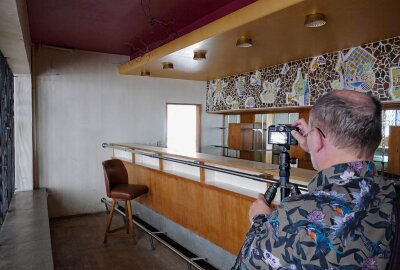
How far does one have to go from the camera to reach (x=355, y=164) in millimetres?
855

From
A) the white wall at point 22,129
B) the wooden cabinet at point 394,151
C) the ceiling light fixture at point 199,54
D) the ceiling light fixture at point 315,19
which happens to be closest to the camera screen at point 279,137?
the ceiling light fixture at point 315,19

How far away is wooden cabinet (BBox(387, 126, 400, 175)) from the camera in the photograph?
11.5 feet

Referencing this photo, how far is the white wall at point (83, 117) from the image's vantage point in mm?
4957

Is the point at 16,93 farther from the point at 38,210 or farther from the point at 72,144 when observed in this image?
the point at 38,210

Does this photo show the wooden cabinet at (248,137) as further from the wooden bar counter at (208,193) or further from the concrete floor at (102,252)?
the concrete floor at (102,252)

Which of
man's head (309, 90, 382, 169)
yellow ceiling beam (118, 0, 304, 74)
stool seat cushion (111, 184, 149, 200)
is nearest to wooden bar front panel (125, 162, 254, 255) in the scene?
stool seat cushion (111, 184, 149, 200)

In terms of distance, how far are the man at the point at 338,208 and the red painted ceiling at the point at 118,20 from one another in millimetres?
2275

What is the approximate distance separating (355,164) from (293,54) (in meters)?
3.43

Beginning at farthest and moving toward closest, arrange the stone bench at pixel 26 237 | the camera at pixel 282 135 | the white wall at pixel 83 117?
the white wall at pixel 83 117 < the stone bench at pixel 26 237 < the camera at pixel 282 135

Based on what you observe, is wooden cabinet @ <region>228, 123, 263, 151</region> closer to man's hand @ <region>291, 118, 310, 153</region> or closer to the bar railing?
the bar railing

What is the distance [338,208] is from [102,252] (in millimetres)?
3439

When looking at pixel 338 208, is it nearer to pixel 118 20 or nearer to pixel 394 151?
pixel 394 151

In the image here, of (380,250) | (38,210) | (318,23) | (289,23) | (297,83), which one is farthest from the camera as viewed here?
(297,83)

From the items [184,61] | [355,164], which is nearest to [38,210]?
[184,61]
